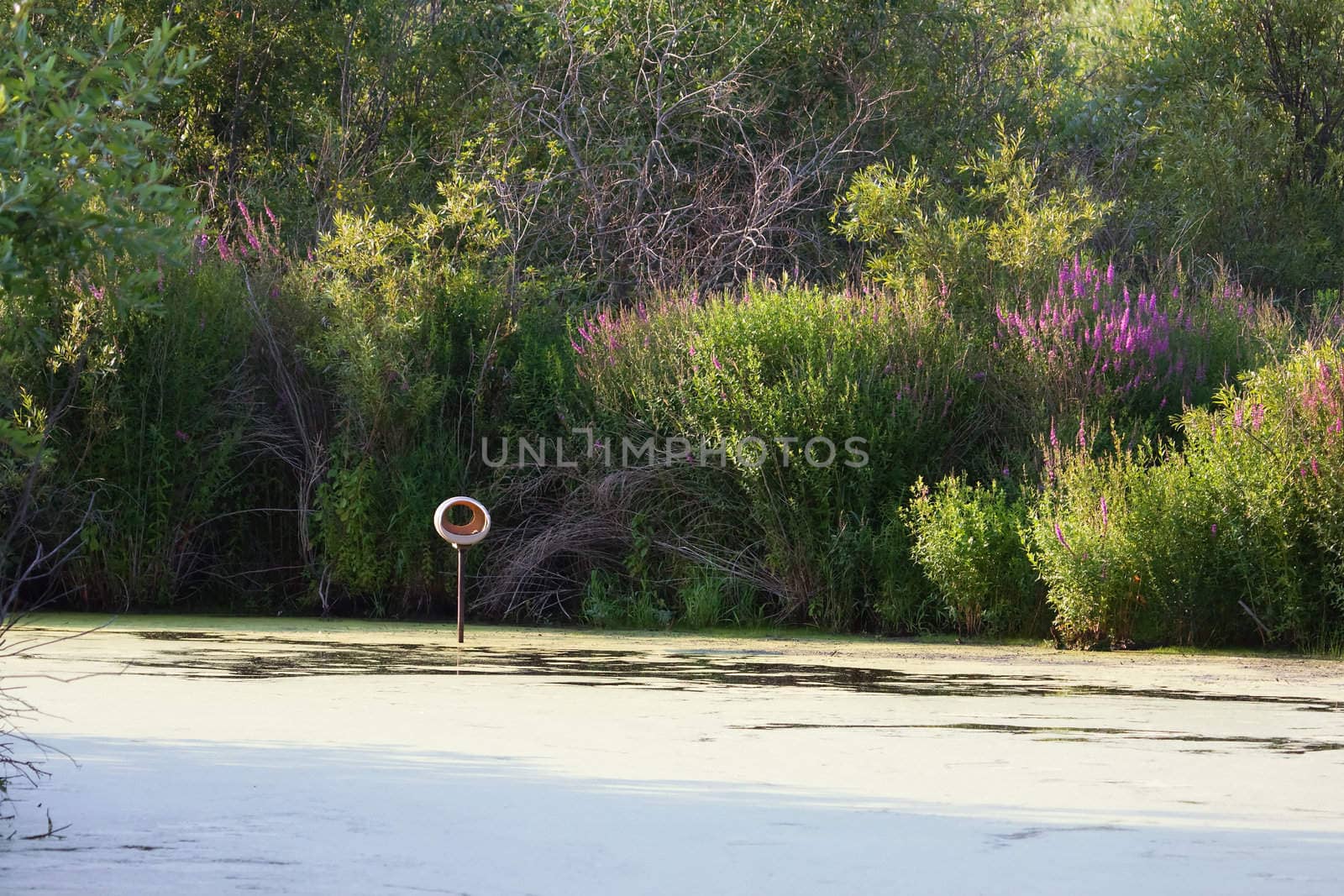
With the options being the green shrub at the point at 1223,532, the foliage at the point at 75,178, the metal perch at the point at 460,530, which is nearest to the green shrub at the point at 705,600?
the metal perch at the point at 460,530

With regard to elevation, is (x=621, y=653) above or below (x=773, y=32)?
below

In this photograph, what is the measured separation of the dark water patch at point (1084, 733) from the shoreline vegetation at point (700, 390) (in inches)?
130

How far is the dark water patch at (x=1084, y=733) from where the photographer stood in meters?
6.72

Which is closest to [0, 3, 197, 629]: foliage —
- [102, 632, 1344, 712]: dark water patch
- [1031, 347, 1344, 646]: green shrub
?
[102, 632, 1344, 712]: dark water patch

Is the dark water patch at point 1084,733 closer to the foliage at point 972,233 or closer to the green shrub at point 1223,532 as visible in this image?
the green shrub at point 1223,532

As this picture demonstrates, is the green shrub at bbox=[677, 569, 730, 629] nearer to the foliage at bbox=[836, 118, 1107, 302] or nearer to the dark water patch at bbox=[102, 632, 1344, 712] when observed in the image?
the dark water patch at bbox=[102, 632, 1344, 712]

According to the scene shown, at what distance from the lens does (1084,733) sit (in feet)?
23.0

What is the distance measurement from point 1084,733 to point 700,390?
229 inches

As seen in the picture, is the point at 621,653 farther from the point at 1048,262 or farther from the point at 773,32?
the point at 773,32

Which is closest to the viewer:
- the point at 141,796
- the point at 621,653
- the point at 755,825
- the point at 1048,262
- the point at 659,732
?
the point at 755,825

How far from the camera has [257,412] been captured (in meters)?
13.7

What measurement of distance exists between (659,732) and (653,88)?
11.7 meters

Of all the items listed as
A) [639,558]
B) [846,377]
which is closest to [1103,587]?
[846,377]

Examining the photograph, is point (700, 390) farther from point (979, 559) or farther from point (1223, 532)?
point (1223, 532)
